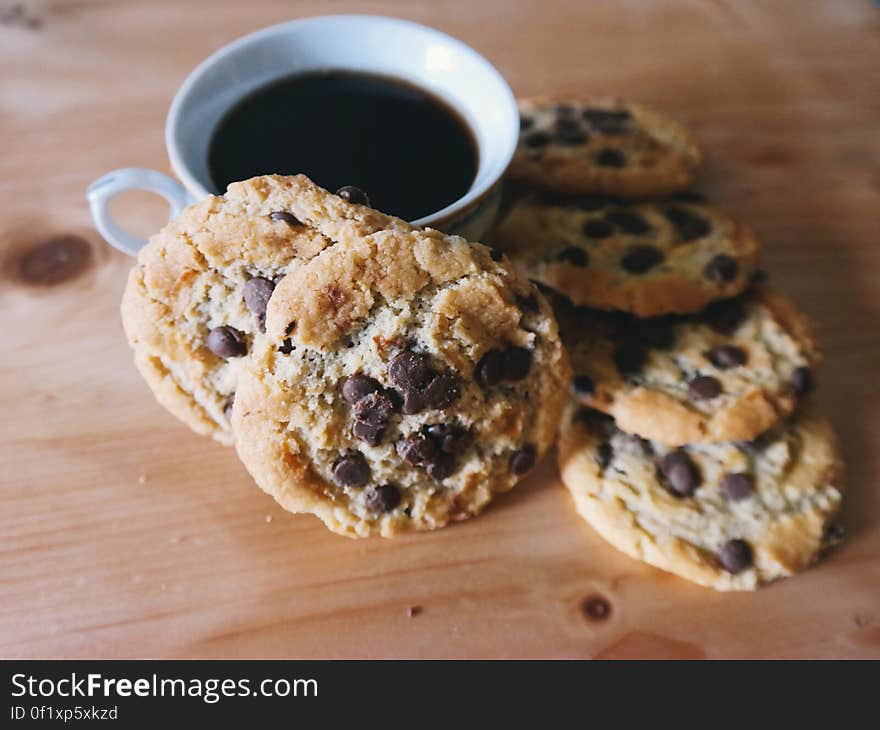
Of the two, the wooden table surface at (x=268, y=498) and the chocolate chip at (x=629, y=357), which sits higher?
the chocolate chip at (x=629, y=357)

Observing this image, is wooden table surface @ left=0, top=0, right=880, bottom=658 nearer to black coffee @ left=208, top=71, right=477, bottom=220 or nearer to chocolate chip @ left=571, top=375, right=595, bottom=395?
chocolate chip @ left=571, top=375, right=595, bottom=395

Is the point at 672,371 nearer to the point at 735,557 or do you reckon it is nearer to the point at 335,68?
the point at 735,557

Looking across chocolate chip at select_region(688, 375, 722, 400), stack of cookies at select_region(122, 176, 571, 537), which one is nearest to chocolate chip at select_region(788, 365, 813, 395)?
chocolate chip at select_region(688, 375, 722, 400)

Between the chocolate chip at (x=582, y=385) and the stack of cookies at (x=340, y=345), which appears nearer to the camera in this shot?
the stack of cookies at (x=340, y=345)

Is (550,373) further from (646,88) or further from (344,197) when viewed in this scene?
(646,88)

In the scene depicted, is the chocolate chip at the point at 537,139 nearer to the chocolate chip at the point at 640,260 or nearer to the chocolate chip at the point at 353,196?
the chocolate chip at the point at 640,260

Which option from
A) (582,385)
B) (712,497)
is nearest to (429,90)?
(582,385)

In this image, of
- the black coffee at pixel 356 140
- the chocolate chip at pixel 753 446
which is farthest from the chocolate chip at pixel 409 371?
the chocolate chip at pixel 753 446
